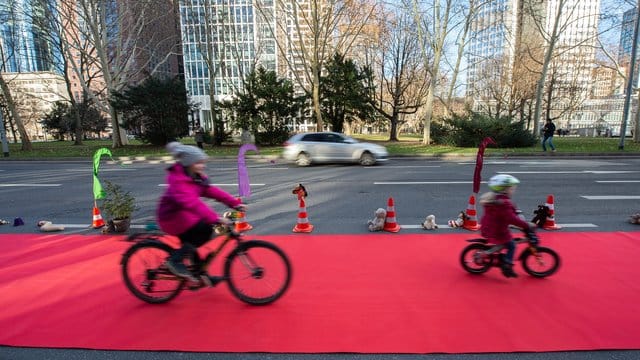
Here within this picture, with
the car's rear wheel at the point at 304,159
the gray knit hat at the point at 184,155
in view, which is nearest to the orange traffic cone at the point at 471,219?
the gray knit hat at the point at 184,155

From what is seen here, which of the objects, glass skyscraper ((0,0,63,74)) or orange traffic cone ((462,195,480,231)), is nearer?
orange traffic cone ((462,195,480,231))

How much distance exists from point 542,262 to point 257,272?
338 cm

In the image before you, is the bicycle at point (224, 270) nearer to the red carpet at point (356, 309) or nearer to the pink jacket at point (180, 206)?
the red carpet at point (356, 309)

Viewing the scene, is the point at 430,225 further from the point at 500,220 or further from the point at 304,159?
the point at 304,159

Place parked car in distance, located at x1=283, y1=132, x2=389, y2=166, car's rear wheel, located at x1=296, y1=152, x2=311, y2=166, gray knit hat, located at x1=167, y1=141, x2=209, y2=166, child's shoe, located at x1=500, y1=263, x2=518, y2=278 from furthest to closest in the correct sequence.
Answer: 1. car's rear wheel, located at x1=296, y1=152, x2=311, y2=166
2. parked car in distance, located at x1=283, y1=132, x2=389, y2=166
3. child's shoe, located at x1=500, y1=263, x2=518, y2=278
4. gray knit hat, located at x1=167, y1=141, x2=209, y2=166

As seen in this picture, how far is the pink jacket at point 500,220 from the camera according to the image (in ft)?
11.8

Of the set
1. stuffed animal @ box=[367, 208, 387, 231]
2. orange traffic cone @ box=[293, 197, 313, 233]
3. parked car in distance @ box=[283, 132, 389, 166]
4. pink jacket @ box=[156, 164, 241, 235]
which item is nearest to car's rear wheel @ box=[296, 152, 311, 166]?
parked car in distance @ box=[283, 132, 389, 166]

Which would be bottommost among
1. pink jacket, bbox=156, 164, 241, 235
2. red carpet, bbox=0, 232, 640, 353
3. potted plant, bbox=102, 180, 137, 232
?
red carpet, bbox=0, 232, 640, 353

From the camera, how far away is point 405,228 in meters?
5.86

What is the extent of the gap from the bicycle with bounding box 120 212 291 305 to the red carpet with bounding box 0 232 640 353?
5.6 inches

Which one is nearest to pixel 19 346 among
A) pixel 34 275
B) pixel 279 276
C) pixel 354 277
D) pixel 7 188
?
pixel 34 275

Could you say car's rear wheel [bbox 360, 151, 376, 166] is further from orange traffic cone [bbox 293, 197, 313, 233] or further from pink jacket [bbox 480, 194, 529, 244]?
pink jacket [bbox 480, 194, 529, 244]

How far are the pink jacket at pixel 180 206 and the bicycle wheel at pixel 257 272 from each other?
49 cm

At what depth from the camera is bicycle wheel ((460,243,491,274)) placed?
12.7 feet
